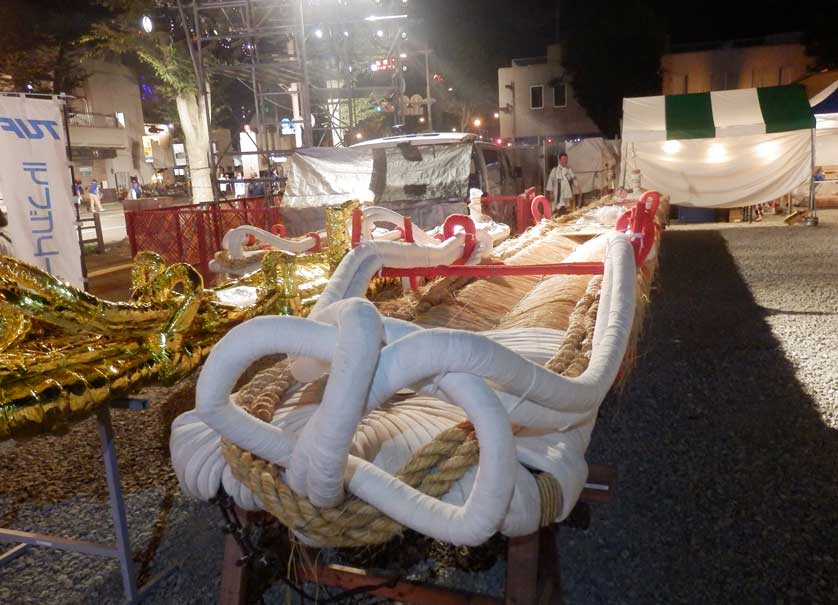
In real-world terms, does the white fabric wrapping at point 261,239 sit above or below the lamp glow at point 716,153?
below

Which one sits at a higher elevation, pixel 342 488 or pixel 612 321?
pixel 612 321

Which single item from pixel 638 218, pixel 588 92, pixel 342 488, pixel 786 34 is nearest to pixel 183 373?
pixel 342 488

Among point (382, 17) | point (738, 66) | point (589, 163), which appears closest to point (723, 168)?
point (589, 163)

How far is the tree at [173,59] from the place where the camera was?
12.1 meters

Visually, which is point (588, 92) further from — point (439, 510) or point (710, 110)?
point (439, 510)

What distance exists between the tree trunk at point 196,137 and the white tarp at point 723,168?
28.4 ft

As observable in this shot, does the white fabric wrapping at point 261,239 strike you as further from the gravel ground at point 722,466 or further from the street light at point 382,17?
the street light at point 382,17

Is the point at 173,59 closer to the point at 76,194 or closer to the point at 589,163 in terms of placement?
the point at 76,194

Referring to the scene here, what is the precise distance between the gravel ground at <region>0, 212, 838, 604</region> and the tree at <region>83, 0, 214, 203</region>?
9.10m

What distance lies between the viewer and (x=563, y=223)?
17.5ft

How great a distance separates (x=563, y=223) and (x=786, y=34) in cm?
3297

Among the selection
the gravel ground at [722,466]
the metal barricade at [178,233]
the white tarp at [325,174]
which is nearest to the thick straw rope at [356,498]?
the gravel ground at [722,466]

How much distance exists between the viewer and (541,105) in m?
33.2

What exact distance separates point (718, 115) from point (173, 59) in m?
10.4
